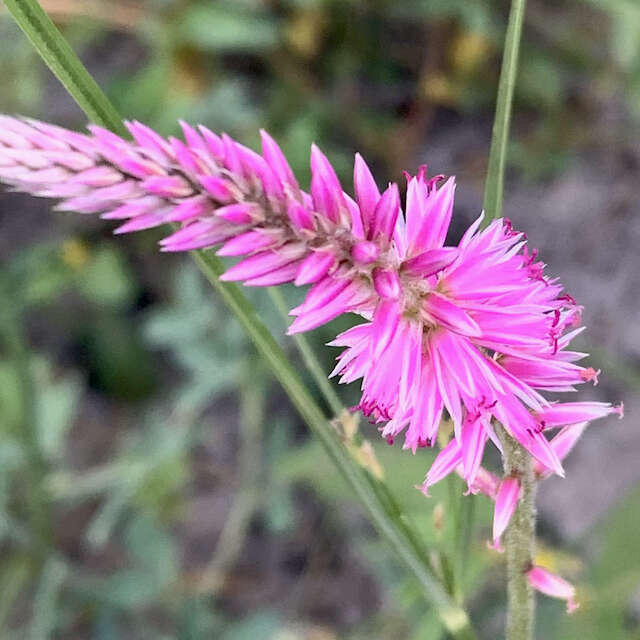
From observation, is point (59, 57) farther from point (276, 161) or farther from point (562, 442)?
point (562, 442)

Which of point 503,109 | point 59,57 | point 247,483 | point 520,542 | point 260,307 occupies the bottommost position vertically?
point 247,483

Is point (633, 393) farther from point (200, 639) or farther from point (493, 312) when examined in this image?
point (493, 312)

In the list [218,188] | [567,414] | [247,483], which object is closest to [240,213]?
[218,188]

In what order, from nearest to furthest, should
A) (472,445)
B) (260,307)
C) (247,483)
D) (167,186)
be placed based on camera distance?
(167,186), (472,445), (260,307), (247,483)

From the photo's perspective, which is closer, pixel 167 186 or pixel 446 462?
pixel 167 186

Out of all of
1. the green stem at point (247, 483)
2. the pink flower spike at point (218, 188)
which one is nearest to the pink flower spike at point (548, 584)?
the pink flower spike at point (218, 188)

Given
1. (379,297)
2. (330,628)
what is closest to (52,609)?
(330,628)

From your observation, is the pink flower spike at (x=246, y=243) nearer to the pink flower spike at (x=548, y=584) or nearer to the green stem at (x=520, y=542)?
the green stem at (x=520, y=542)

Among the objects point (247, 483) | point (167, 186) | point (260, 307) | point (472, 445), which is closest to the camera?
point (167, 186)
